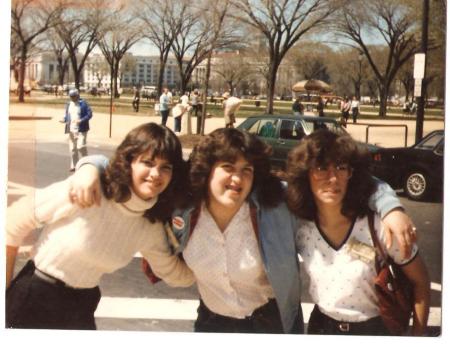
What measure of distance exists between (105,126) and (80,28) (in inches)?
28.9

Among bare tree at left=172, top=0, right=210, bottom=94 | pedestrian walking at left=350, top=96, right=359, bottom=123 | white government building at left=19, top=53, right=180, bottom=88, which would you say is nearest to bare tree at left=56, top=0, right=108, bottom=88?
white government building at left=19, top=53, right=180, bottom=88

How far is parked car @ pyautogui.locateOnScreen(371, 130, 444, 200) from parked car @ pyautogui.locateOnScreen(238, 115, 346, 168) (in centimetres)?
36

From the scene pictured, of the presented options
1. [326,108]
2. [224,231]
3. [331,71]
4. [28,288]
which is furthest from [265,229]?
[331,71]

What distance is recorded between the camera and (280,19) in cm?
330

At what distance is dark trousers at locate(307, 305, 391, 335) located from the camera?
220 centimetres

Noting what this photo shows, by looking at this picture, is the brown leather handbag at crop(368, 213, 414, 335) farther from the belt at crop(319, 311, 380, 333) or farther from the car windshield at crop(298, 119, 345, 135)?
the car windshield at crop(298, 119, 345, 135)

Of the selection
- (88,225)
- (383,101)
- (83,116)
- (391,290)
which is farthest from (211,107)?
(391,290)

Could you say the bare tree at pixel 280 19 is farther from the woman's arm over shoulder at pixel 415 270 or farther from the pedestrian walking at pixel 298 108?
the woman's arm over shoulder at pixel 415 270

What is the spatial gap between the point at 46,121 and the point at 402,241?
2.27 m

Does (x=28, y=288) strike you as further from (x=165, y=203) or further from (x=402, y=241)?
(x=402, y=241)

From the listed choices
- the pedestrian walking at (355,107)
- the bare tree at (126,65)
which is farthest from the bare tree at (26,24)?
the pedestrian walking at (355,107)

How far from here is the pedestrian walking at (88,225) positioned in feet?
6.96

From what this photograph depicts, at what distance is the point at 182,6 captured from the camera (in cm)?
333

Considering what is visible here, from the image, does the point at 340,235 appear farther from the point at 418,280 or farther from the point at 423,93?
the point at 423,93
